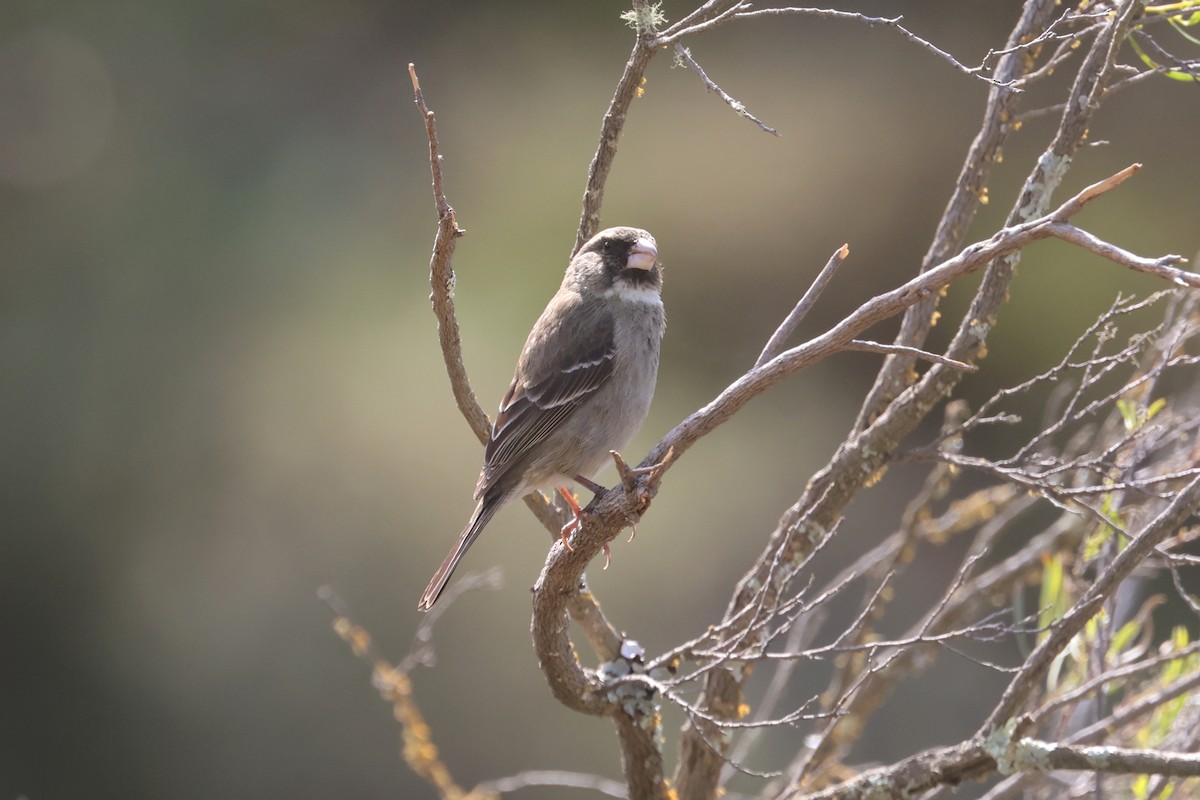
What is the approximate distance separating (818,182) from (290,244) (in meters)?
4.63

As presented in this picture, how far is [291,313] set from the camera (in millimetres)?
9516

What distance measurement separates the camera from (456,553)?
3268mm

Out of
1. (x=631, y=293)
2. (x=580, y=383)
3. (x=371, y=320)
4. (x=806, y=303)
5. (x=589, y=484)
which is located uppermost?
(x=371, y=320)

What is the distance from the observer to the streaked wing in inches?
133

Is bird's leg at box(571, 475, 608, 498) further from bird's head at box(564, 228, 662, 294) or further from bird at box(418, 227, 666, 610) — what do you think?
bird's head at box(564, 228, 662, 294)

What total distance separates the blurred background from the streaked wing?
362 centimetres

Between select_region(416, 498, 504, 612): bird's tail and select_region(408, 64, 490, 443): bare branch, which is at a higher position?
select_region(408, 64, 490, 443): bare branch

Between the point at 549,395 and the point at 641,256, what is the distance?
537 mm

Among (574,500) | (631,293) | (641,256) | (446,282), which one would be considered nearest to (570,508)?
(574,500)

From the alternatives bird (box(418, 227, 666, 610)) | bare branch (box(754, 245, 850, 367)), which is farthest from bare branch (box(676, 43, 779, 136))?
bird (box(418, 227, 666, 610))

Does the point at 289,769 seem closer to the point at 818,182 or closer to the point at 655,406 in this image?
the point at 655,406

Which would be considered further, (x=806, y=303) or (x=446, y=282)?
(x=446, y=282)

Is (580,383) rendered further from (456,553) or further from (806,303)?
(806,303)

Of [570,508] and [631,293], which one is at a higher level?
[631,293]
